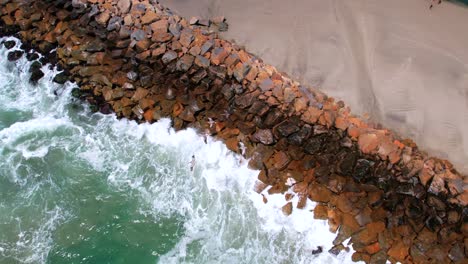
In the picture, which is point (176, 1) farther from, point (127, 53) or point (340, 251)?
point (340, 251)

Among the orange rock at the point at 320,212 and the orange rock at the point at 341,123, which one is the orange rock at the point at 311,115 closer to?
the orange rock at the point at 341,123

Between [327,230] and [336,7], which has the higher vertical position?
A: [336,7]

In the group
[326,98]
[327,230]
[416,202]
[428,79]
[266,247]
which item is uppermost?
[428,79]

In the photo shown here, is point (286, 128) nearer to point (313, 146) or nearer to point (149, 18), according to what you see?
point (313, 146)

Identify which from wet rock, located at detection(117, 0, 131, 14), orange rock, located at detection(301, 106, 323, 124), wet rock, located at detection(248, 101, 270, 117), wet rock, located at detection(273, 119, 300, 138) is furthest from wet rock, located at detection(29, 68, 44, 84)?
orange rock, located at detection(301, 106, 323, 124)

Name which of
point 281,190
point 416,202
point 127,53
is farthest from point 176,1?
point 416,202

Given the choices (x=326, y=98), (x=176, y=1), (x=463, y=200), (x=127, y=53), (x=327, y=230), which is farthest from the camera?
(x=176, y=1)

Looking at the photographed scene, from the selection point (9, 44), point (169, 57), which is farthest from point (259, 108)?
point (9, 44)
